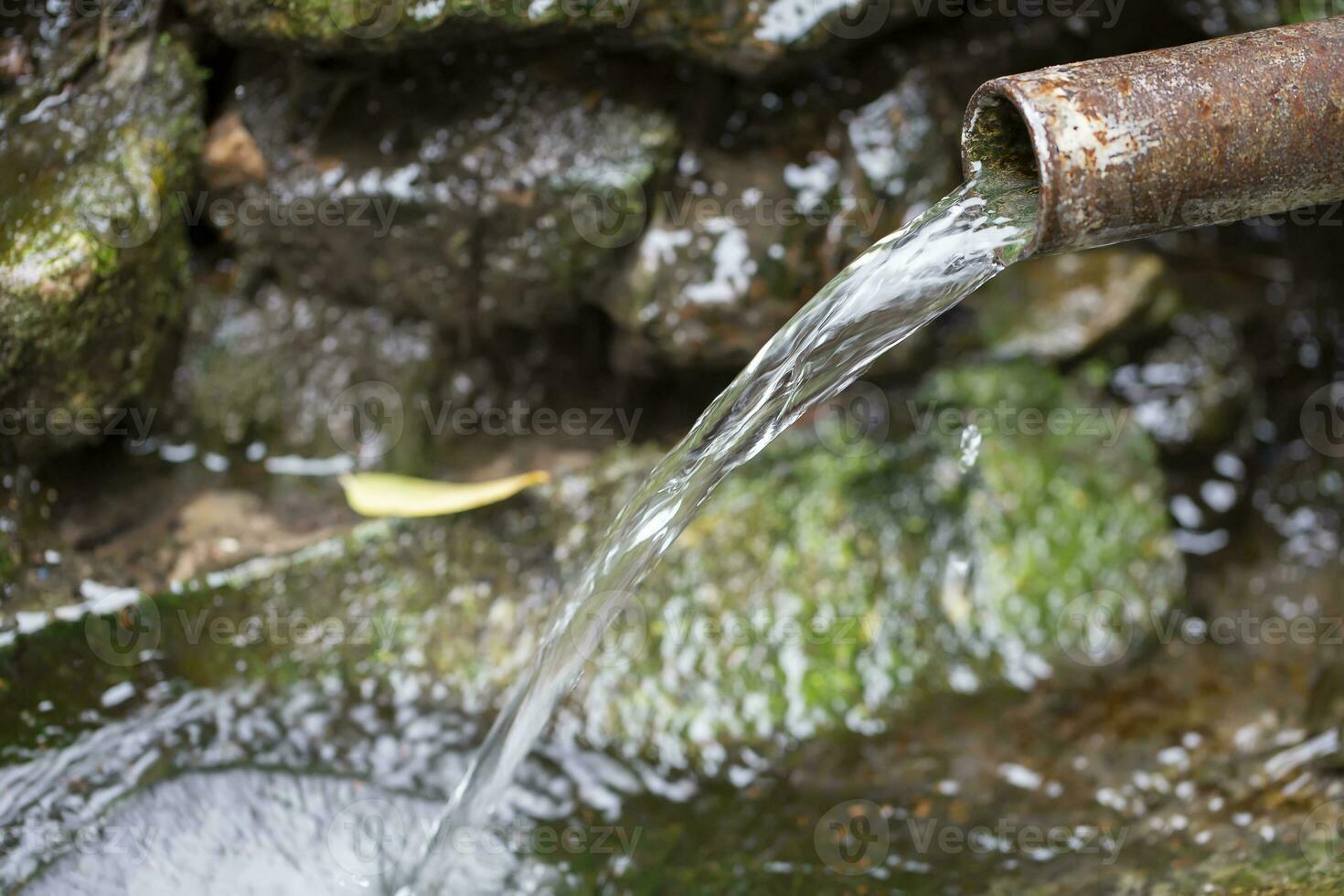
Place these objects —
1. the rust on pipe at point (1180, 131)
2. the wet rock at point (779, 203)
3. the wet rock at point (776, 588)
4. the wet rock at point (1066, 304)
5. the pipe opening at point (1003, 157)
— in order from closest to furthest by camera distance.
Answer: the rust on pipe at point (1180, 131) < the pipe opening at point (1003, 157) < the wet rock at point (776, 588) < the wet rock at point (779, 203) < the wet rock at point (1066, 304)

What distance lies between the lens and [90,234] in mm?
2154

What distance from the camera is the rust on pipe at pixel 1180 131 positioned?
1.53 meters

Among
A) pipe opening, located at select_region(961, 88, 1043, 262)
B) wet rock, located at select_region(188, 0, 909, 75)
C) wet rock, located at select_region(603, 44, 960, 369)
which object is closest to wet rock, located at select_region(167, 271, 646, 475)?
wet rock, located at select_region(603, 44, 960, 369)

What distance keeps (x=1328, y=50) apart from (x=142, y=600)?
2.32m

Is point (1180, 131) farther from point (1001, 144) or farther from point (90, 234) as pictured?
point (90, 234)

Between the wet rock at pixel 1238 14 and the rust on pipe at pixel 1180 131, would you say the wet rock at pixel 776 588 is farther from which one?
the rust on pipe at pixel 1180 131

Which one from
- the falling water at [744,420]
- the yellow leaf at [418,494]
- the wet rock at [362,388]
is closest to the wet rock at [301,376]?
the wet rock at [362,388]

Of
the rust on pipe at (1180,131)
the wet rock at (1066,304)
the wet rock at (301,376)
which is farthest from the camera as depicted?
the wet rock at (1066,304)

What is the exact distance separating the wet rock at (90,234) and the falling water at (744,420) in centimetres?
107

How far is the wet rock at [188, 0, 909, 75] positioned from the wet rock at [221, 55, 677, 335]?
0.56 ft

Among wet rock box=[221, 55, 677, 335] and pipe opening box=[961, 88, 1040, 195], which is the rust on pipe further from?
wet rock box=[221, 55, 677, 335]

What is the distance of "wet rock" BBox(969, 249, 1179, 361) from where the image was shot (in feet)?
9.61

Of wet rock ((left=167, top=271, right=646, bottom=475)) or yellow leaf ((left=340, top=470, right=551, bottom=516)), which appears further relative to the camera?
wet rock ((left=167, top=271, right=646, bottom=475))

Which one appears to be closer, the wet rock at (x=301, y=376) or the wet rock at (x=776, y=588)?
the wet rock at (x=776, y=588)
